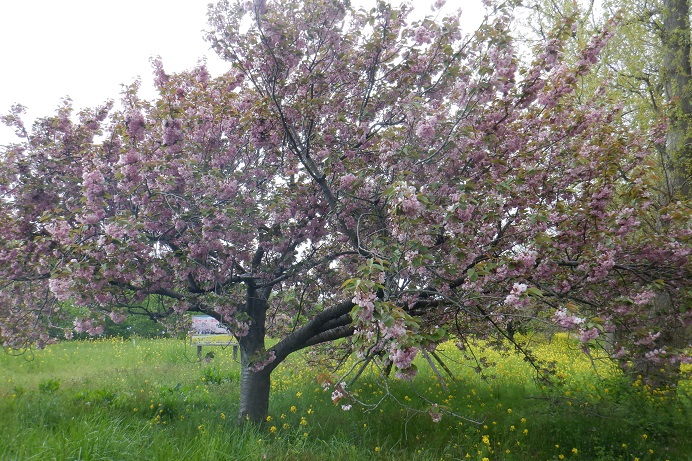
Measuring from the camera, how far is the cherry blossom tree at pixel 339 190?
153 inches

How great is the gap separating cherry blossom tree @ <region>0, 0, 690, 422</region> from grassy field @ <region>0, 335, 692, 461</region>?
3.05 ft

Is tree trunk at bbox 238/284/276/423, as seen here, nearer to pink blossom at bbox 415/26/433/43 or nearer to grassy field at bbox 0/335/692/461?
grassy field at bbox 0/335/692/461

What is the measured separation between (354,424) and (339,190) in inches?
125

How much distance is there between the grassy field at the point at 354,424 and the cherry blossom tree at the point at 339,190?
3.05ft

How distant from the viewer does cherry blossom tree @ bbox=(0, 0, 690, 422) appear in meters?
3.89

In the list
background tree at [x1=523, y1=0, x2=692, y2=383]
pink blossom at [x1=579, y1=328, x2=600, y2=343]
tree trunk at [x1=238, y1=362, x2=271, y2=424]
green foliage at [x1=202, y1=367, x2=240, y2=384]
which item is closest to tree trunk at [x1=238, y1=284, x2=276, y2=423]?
tree trunk at [x1=238, y1=362, x2=271, y2=424]

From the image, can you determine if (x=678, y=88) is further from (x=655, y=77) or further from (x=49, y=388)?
(x=49, y=388)

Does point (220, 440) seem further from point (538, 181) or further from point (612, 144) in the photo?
point (612, 144)

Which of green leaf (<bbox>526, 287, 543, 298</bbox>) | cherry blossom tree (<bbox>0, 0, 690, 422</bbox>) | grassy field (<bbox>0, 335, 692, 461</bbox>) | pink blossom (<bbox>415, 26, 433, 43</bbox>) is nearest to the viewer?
green leaf (<bbox>526, 287, 543, 298</bbox>)

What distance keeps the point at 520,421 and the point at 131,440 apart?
→ 16.2 feet

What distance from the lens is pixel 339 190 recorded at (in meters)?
4.50

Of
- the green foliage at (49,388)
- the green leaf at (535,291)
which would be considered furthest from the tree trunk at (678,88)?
the green foliage at (49,388)

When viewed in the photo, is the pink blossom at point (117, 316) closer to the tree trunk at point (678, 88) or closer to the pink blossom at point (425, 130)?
the pink blossom at point (425, 130)

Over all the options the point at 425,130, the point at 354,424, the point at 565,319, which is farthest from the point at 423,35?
the point at 354,424
